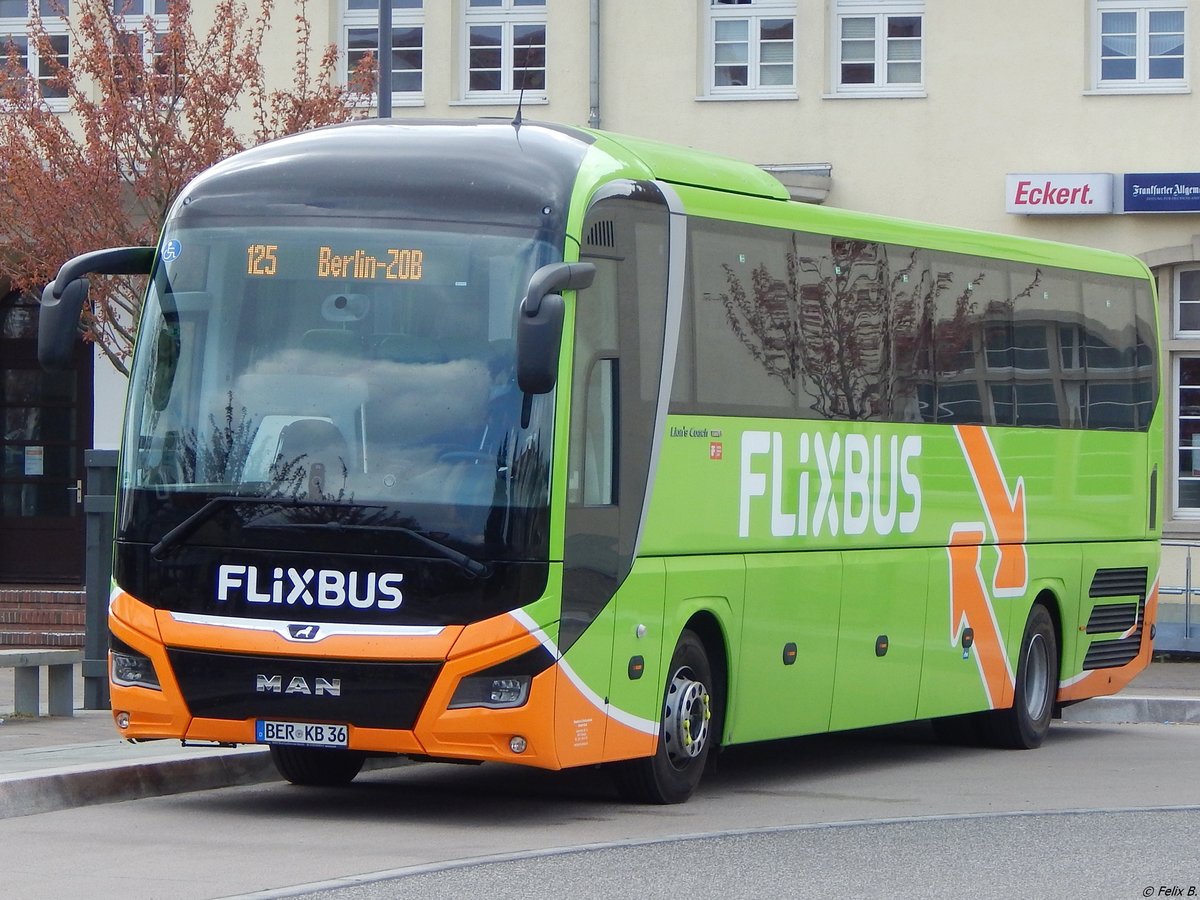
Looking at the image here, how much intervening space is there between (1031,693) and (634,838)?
6.74 metres

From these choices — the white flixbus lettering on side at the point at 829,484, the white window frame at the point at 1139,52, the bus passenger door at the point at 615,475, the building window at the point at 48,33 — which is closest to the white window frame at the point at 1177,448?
the white window frame at the point at 1139,52

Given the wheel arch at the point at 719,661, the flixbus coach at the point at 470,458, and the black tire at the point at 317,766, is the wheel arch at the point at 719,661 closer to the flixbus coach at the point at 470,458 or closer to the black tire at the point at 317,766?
the flixbus coach at the point at 470,458

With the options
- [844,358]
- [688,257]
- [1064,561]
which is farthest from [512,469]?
[1064,561]

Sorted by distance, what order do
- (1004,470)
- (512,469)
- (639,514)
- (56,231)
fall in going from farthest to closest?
(56,231), (1004,470), (639,514), (512,469)

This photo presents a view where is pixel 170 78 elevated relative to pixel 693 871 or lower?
elevated

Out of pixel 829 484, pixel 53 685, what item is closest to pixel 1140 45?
pixel 829 484

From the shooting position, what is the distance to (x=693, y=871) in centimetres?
932

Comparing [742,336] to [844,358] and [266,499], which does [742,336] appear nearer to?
A: [844,358]

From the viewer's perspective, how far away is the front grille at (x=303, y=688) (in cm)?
1054

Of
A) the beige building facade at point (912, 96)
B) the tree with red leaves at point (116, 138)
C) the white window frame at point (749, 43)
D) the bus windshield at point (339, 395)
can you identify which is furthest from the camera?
the white window frame at point (749, 43)

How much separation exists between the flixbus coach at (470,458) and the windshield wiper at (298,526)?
0.05 ft

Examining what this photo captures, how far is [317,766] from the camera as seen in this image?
12.6 meters

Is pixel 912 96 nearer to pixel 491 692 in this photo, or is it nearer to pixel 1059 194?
pixel 1059 194

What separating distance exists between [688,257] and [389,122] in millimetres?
1660
